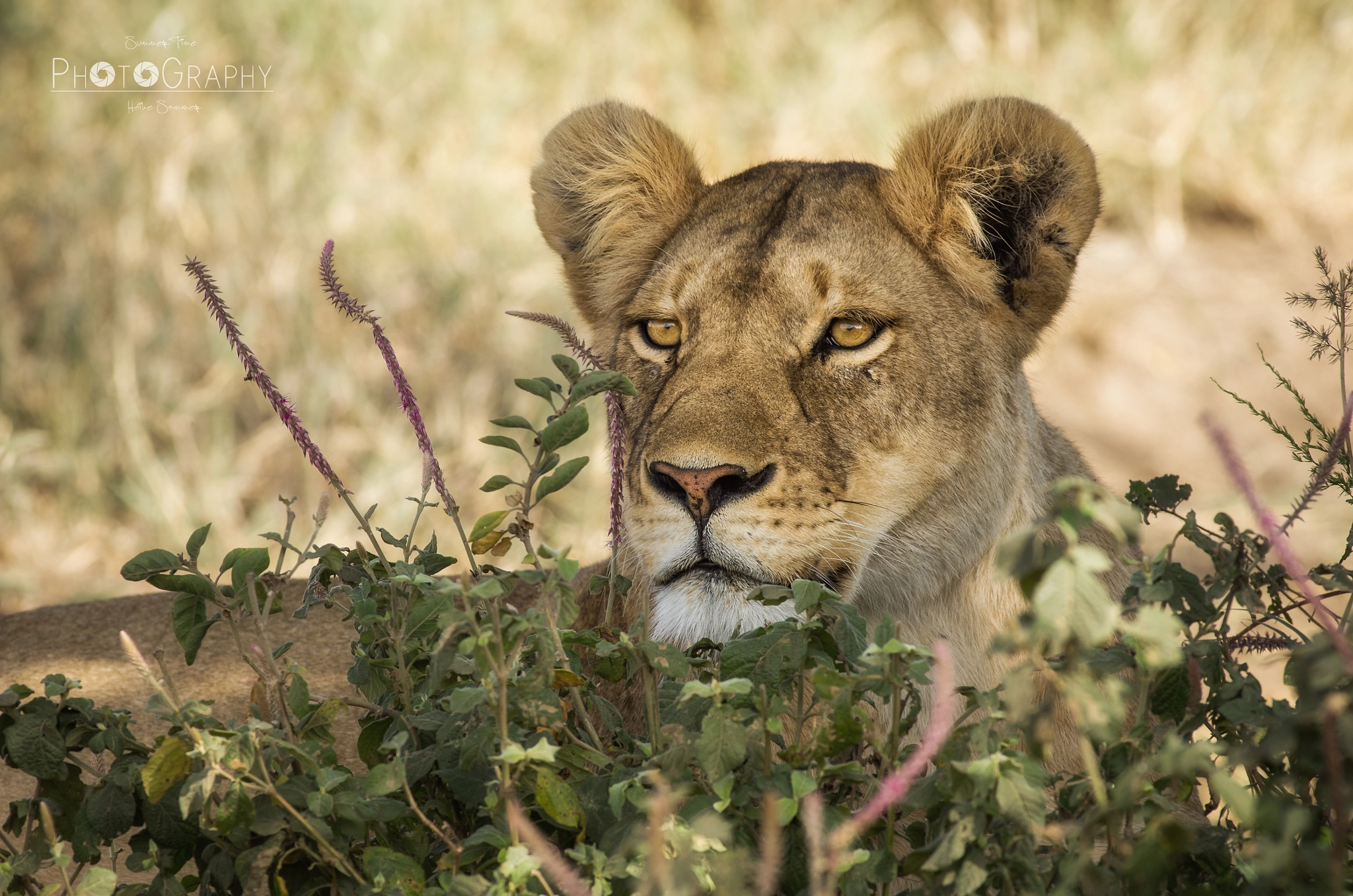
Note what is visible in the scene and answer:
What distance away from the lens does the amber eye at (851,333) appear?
8.57ft

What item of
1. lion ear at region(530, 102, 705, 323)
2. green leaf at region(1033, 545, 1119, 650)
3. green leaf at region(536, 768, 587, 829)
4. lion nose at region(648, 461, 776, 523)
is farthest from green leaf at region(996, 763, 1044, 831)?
lion ear at region(530, 102, 705, 323)

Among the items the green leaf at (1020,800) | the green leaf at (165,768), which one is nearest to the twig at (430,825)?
the green leaf at (165,768)

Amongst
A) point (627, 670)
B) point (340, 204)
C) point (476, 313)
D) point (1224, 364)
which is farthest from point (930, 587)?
point (1224, 364)

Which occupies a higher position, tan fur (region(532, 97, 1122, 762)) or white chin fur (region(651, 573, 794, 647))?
tan fur (region(532, 97, 1122, 762))

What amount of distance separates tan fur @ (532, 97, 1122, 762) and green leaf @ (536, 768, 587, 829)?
0.72 metres

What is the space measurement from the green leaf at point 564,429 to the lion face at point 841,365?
544 mm

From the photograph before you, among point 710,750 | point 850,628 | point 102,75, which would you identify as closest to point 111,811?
point 710,750

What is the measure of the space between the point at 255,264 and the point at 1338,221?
6.55 m

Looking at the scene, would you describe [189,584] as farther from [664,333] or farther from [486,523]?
[664,333]

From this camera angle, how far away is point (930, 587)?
2.57 metres

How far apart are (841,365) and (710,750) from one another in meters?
1.21

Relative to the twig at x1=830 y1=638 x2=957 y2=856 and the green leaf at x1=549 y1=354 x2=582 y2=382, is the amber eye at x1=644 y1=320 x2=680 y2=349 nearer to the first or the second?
the green leaf at x1=549 y1=354 x2=582 y2=382

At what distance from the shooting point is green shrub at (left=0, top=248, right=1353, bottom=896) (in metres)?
1.26

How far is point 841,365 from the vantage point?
2.58m
